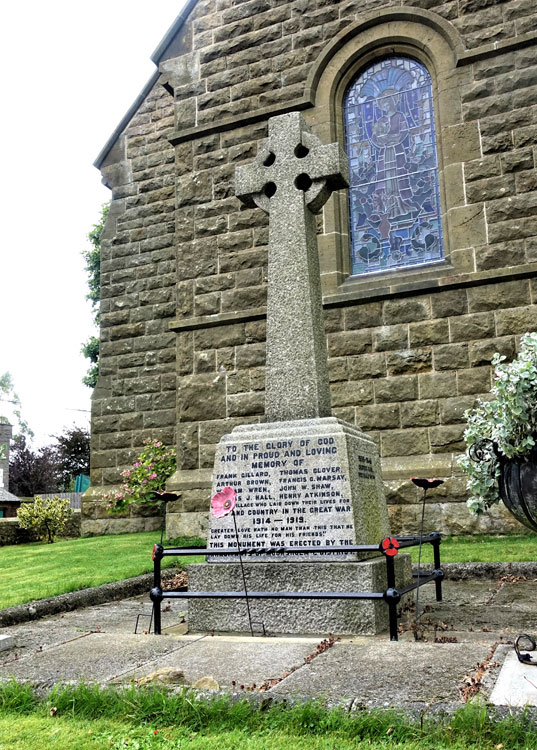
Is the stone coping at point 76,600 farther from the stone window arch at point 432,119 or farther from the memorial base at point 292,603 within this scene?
the stone window arch at point 432,119

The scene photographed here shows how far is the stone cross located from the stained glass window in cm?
409

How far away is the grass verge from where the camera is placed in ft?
8.61

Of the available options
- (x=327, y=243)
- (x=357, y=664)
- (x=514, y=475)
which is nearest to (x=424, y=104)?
(x=327, y=243)

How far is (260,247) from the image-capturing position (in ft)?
35.0

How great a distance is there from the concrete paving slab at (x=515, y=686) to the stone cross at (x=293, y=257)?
8.88 feet

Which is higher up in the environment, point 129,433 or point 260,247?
point 260,247

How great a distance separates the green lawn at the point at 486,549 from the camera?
23.5 feet

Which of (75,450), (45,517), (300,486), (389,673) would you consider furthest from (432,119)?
(75,450)

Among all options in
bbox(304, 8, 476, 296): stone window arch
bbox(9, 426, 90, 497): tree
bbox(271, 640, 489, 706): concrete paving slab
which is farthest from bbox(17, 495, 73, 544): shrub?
bbox(9, 426, 90, 497): tree

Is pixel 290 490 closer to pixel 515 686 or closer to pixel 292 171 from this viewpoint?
pixel 515 686

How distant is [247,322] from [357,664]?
7.34 metres

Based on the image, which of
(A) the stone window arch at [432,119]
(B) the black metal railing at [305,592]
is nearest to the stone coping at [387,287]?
(A) the stone window arch at [432,119]

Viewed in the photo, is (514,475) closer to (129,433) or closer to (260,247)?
(260,247)

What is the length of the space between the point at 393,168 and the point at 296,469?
645 cm
